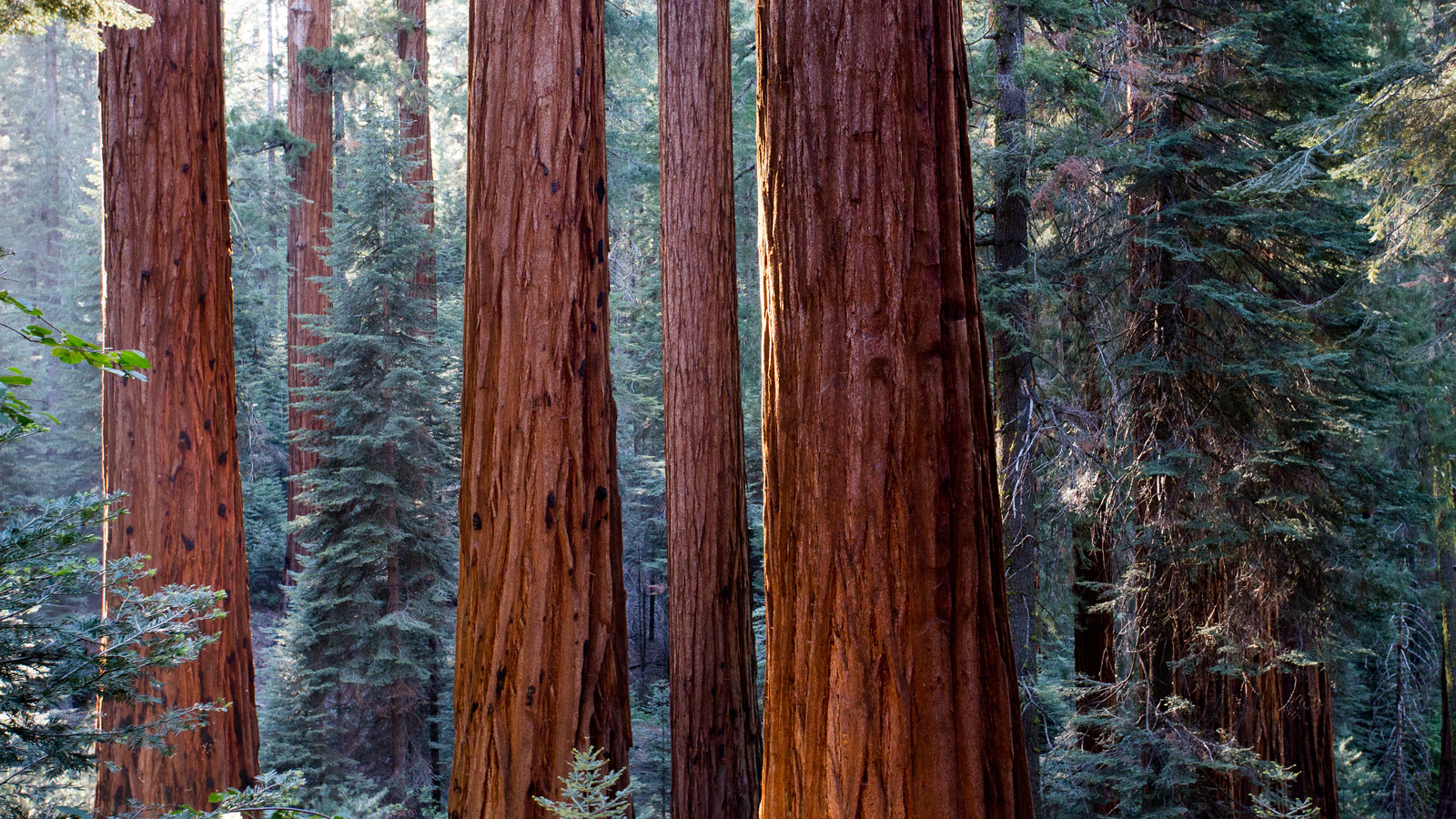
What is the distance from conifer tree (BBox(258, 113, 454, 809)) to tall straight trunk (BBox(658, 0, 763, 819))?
4.30 metres

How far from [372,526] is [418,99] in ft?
20.1

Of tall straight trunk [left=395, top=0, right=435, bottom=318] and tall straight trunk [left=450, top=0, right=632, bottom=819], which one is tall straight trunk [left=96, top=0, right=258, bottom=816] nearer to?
tall straight trunk [left=450, top=0, right=632, bottom=819]

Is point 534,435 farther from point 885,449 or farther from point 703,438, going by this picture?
point 703,438

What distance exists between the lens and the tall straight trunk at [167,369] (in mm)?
4770

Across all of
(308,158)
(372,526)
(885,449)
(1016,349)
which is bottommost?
(372,526)

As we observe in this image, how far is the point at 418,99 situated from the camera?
11898 millimetres

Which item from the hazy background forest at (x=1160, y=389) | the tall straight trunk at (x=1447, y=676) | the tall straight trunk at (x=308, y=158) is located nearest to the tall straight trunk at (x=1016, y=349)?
the hazy background forest at (x=1160, y=389)

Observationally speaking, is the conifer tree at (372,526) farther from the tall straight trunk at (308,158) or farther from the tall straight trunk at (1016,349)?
the tall straight trunk at (1016,349)

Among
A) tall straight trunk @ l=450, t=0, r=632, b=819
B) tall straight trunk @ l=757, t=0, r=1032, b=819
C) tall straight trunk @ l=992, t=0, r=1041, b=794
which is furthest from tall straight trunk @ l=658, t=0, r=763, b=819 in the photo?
tall straight trunk @ l=757, t=0, r=1032, b=819

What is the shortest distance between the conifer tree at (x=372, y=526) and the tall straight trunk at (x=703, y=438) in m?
4.30

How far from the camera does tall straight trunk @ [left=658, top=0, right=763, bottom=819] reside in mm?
5902

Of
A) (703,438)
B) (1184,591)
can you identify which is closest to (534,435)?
(703,438)

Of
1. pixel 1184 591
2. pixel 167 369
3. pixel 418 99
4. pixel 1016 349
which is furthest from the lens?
pixel 418 99

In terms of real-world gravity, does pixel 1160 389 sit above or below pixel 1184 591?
above
